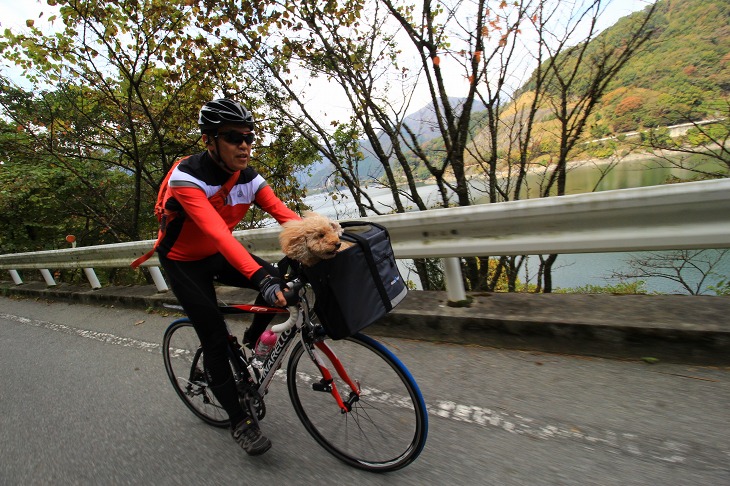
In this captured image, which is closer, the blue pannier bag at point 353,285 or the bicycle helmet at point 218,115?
the blue pannier bag at point 353,285

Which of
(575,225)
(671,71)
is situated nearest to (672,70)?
(671,71)

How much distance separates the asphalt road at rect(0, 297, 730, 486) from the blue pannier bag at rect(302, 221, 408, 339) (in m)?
0.90

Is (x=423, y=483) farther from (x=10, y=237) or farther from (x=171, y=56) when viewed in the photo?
(x=10, y=237)

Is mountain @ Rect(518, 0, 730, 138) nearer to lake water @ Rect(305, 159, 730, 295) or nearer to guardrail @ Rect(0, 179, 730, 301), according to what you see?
lake water @ Rect(305, 159, 730, 295)

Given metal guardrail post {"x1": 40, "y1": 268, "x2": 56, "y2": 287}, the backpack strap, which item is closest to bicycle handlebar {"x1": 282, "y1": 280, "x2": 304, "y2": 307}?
the backpack strap

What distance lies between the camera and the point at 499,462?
5.64ft

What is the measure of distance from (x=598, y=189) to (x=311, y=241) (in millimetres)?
6241

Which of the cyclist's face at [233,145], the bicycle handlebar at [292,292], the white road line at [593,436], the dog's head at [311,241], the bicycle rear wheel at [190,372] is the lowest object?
the white road line at [593,436]

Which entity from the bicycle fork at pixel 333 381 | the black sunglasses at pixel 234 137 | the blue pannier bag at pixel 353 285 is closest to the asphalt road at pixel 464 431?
the bicycle fork at pixel 333 381

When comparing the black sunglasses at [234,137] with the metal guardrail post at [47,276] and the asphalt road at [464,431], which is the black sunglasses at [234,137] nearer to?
the asphalt road at [464,431]

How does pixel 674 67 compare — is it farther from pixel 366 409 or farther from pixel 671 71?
pixel 366 409

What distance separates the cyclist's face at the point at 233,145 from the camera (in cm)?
182

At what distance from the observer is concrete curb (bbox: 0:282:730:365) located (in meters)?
2.13

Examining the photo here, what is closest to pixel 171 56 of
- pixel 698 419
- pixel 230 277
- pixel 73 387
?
pixel 73 387
